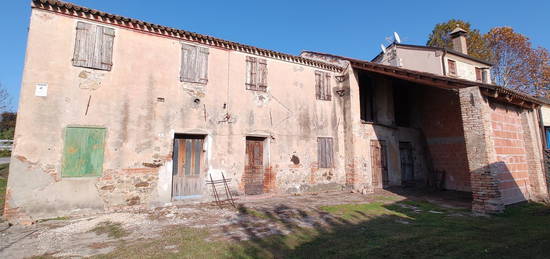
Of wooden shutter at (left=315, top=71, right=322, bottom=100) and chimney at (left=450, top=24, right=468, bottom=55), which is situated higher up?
chimney at (left=450, top=24, right=468, bottom=55)

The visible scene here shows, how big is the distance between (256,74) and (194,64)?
235cm

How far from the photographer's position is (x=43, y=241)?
488 centimetres

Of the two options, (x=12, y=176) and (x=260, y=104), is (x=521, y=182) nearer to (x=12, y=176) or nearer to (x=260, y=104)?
(x=260, y=104)

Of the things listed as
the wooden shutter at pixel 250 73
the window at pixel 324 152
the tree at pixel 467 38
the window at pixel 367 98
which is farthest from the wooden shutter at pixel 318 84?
the tree at pixel 467 38

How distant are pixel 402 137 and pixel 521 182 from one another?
4.84m

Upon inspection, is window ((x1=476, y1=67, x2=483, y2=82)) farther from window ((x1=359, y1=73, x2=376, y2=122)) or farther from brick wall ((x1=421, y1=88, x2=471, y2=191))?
window ((x1=359, y1=73, x2=376, y2=122))

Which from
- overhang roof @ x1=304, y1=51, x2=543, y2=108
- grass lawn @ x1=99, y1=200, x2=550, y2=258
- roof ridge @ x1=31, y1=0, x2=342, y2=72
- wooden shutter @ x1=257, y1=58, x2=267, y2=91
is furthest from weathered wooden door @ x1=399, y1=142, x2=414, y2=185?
wooden shutter @ x1=257, y1=58, x2=267, y2=91

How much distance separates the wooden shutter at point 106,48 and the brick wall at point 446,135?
1329cm

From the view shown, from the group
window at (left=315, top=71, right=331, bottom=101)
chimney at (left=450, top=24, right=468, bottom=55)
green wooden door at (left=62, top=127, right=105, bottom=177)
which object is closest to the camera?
green wooden door at (left=62, top=127, right=105, bottom=177)

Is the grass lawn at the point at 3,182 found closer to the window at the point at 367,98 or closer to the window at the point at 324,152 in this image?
the window at the point at 324,152

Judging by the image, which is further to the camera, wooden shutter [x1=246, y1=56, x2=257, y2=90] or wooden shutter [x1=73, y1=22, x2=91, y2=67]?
wooden shutter [x1=246, y1=56, x2=257, y2=90]

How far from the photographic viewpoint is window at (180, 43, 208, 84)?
8578 mm

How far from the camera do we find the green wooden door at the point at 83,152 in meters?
6.85

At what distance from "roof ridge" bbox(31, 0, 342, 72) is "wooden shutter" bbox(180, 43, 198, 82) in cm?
34
